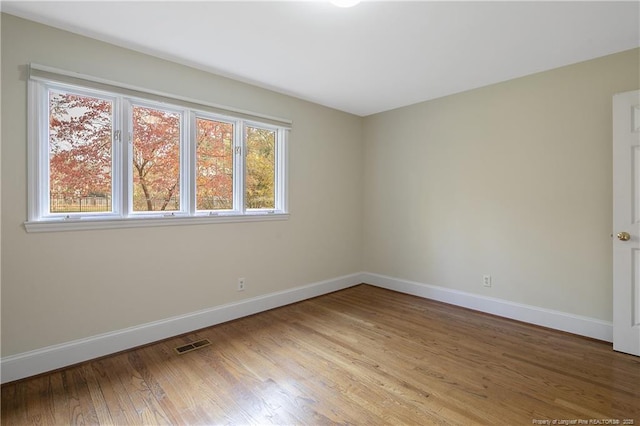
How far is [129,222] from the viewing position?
8.64ft

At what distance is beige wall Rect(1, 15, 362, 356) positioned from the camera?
2154mm

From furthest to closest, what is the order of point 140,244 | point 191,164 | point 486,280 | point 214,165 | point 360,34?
point 486,280, point 214,165, point 191,164, point 140,244, point 360,34

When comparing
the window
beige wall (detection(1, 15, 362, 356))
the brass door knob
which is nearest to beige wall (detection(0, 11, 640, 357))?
beige wall (detection(1, 15, 362, 356))

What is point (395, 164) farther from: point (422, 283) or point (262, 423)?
point (262, 423)

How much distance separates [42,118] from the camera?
89.5 inches

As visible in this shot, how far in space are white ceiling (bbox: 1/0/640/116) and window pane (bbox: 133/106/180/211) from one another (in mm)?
566

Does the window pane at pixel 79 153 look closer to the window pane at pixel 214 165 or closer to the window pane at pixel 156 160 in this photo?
the window pane at pixel 156 160

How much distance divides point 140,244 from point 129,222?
0.21 meters

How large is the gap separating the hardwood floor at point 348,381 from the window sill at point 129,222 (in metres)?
1.06

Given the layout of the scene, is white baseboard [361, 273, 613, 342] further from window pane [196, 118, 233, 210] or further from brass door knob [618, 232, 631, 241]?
window pane [196, 118, 233, 210]

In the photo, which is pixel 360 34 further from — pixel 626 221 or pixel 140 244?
pixel 626 221

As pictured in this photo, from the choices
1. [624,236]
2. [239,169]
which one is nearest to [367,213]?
[239,169]

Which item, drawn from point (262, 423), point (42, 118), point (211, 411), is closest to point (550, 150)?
point (262, 423)

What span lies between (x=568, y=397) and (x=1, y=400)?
11.9 ft
